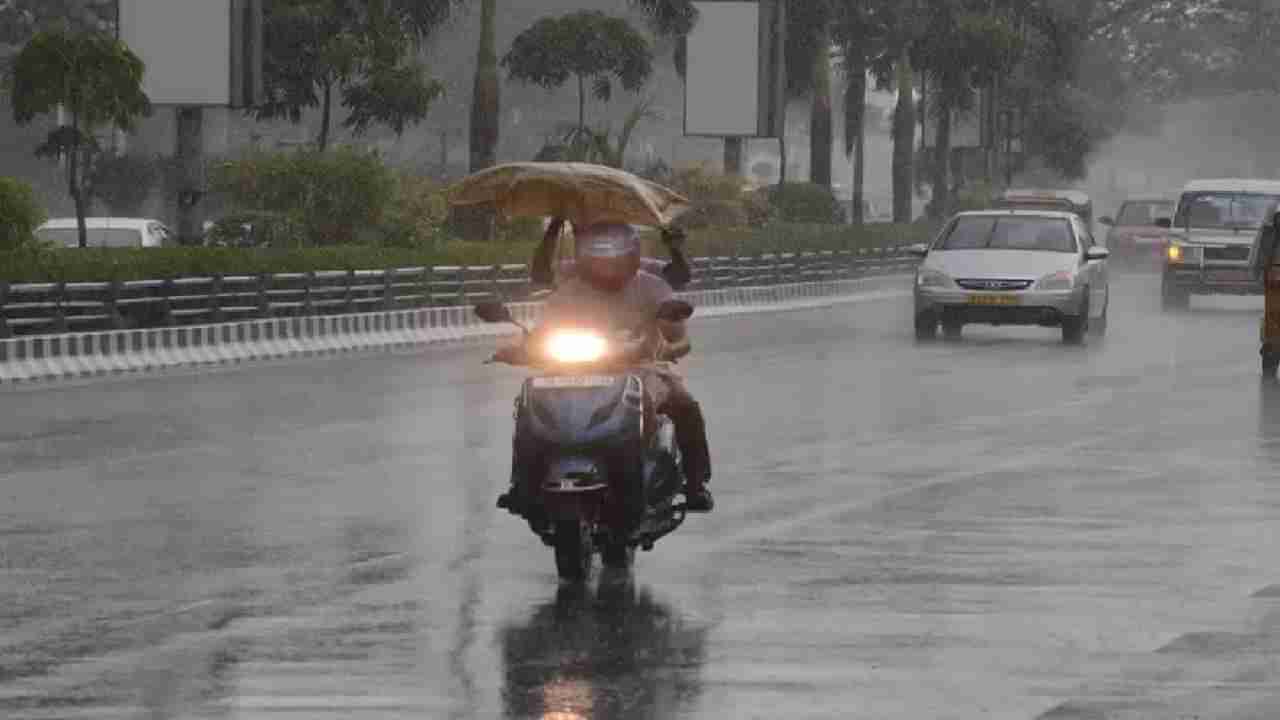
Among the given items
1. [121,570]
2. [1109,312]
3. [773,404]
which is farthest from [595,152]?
[121,570]

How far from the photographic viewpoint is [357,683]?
11164 mm

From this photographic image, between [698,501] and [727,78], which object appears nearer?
[698,501]

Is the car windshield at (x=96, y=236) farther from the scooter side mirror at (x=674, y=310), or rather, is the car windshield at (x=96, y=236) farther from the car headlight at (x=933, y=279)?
the scooter side mirror at (x=674, y=310)

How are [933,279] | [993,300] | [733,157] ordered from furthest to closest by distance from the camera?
[733,157], [933,279], [993,300]

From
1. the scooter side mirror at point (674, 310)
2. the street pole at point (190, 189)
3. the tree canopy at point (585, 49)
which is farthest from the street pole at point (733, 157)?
the scooter side mirror at point (674, 310)

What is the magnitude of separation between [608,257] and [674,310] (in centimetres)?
39

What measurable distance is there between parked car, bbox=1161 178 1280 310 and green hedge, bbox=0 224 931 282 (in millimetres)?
7405

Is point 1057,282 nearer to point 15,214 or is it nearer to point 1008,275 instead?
point 1008,275

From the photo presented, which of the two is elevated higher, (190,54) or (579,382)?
(190,54)

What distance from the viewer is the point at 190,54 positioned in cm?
4388

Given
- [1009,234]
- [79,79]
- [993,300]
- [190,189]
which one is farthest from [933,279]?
[79,79]

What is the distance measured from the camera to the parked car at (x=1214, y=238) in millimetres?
50875

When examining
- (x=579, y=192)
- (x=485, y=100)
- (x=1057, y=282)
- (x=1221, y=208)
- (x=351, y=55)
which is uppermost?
(x=351, y=55)

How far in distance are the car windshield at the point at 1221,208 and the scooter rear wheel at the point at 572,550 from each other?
3847 centimetres
